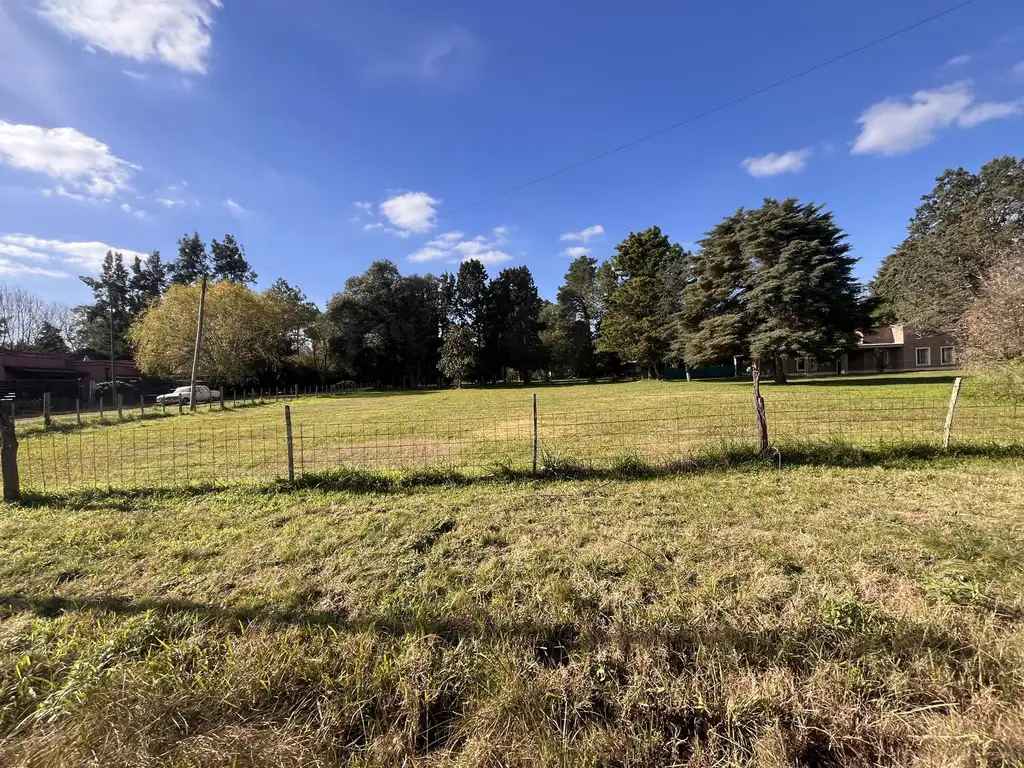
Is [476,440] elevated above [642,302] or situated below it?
below

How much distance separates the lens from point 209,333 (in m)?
28.3

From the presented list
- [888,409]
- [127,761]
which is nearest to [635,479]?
[127,761]

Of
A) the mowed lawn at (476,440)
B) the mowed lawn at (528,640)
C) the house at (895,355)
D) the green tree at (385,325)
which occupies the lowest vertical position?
the mowed lawn at (528,640)

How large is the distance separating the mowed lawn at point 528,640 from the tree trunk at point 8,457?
4.13 feet

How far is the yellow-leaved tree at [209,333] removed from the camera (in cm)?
2788

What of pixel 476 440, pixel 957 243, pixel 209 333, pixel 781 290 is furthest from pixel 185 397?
pixel 957 243

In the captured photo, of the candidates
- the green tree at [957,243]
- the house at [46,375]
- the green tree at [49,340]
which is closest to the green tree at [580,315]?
the green tree at [957,243]

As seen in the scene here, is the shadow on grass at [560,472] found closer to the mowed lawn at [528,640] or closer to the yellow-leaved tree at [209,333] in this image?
the mowed lawn at [528,640]

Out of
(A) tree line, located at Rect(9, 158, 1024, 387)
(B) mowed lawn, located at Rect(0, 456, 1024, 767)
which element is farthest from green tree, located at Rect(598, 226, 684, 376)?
(B) mowed lawn, located at Rect(0, 456, 1024, 767)

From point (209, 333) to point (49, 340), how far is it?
36.1m

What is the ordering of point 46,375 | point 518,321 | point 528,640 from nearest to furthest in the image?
point 528,640 < point 46,375 < point 518,321

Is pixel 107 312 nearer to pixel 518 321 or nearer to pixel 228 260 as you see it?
pixel 228 260

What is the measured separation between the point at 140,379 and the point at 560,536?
50302 mm

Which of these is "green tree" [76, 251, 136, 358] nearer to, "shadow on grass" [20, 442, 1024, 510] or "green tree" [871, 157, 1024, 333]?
"shadow on grass" [20, 442, 1024, 510]
